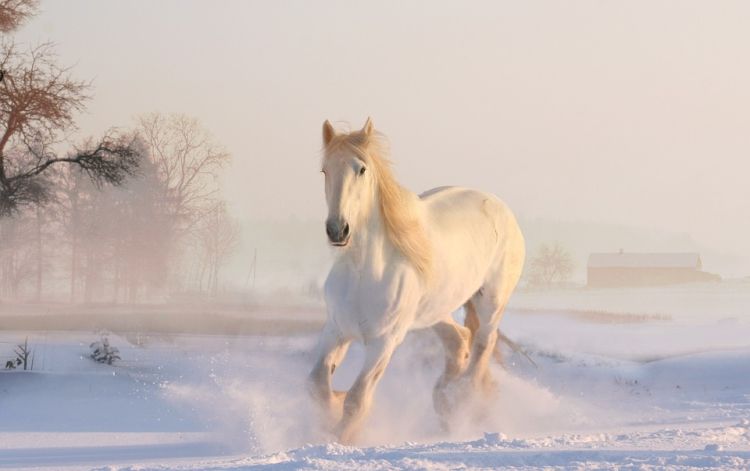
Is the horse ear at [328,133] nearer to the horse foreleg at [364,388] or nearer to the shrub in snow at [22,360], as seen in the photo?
the horse foreleg at [364,388]

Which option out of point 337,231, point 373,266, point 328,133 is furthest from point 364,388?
point 328,133

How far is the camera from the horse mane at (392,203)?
6797 millimetres

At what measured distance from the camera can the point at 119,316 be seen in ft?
66.7

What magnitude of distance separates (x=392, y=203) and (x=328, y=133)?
69cm

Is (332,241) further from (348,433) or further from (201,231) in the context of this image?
(201,231)

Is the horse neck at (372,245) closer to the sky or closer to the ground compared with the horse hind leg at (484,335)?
closer to the sky

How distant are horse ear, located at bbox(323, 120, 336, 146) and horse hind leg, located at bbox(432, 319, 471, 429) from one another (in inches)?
97.2

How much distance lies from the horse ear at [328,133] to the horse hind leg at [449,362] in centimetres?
247

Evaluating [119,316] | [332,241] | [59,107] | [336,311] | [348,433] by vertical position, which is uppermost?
[59,107]

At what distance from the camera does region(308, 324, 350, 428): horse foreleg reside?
23.3ft

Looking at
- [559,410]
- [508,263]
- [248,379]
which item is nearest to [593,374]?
[559,410]

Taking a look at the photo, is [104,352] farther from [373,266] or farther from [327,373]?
[373,266]

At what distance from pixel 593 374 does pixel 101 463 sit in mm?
8374

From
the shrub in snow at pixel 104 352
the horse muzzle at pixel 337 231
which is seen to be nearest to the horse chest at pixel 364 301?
the horse muzzle at pixel 337 231
